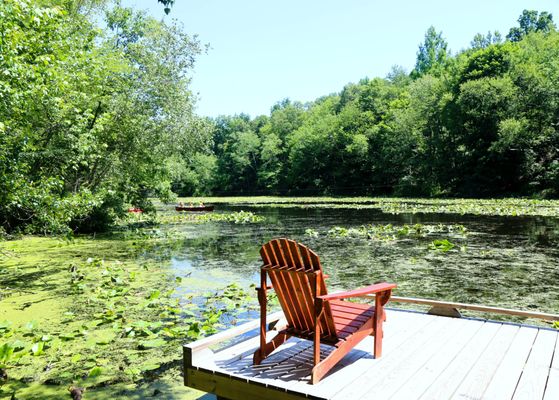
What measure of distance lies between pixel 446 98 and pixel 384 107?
18.0 meters

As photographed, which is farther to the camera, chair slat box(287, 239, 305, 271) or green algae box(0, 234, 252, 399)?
green algae box(0, 234, 252, 399)

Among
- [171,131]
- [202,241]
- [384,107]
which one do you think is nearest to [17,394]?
[202,241]

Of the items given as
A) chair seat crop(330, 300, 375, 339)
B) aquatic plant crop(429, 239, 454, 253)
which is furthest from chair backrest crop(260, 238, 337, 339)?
aquatic plant crop(429, 239, 454, 253)

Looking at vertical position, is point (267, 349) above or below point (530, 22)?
below

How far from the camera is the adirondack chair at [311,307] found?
12.0 ft

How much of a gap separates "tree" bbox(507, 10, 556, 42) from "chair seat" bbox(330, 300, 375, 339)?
94.0m

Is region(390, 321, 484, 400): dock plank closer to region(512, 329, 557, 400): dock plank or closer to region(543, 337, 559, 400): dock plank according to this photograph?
region(512, 329, 557, 400): dock plank

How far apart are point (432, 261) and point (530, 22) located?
90.7 metres

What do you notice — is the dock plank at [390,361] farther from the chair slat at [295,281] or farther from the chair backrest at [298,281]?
the chair slat at [295,281]

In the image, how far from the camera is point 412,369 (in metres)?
3.94

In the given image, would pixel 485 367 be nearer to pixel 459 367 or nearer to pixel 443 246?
pixel 459 367

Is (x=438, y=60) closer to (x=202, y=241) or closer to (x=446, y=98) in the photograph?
(x=446, y=98)

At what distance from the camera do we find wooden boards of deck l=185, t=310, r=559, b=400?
11.6ft

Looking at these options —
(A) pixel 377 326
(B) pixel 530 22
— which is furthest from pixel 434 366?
(B) pixel 530 22
